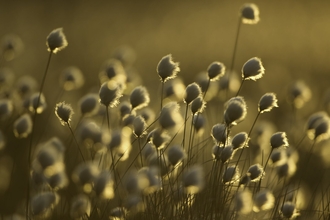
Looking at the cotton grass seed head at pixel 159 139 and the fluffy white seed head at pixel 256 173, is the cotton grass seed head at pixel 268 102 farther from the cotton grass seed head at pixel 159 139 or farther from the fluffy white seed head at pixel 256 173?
the cotton grass seed head at pixel 159 139

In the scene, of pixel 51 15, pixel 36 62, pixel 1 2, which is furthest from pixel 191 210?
pixel 1 2

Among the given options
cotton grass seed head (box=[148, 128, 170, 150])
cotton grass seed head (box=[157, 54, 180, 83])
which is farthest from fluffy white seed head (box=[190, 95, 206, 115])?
cotton grass seed head (box=[148, 128, 170, 150])

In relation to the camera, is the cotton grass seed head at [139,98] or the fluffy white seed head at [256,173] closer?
the fluffy white seed head at [256,173]

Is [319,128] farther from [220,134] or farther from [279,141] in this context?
[220,134]

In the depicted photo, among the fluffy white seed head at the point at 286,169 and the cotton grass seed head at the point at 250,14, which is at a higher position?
the cotton grass seed head at the point at 250,14

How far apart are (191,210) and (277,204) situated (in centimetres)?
40

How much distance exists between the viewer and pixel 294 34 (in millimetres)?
12750

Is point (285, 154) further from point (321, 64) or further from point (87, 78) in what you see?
point (321, 64)

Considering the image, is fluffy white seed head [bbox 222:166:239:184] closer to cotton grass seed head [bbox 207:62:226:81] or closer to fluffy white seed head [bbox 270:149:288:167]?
fluffy white seed head [bbox 270:149:288:167]

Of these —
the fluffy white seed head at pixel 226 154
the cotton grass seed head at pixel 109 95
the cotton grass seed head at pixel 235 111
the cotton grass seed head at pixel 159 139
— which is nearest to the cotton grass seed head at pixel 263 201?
the fluffy white seed head at pixel 226 154

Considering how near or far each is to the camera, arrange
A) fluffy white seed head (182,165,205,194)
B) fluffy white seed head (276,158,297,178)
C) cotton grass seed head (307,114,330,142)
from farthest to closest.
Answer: fluffy white seed head (276,158,297,178) < cotton grass seed head (307,114,330,142) < fluffy white seed head (182,165,205,194)

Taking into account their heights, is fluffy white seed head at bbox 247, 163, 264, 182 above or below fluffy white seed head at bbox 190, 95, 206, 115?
below

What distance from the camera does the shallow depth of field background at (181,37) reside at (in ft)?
28.4

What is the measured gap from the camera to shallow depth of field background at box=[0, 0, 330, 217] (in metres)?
8.66
